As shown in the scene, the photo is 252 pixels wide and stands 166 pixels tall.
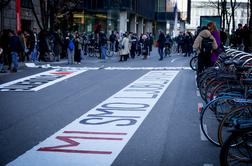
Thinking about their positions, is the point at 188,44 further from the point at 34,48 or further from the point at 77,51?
the point at 34,48

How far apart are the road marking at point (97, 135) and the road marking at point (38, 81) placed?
3.51 meters

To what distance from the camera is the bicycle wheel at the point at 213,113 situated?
6.75 metres

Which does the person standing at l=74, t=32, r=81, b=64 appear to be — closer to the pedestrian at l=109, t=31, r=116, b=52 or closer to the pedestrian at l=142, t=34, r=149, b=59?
the pedestrian at l=142, t=34, r=149, b=59

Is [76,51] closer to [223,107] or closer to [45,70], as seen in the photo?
[45,70]

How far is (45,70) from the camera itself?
20641mm

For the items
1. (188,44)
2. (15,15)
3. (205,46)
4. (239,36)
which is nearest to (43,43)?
(15,15)

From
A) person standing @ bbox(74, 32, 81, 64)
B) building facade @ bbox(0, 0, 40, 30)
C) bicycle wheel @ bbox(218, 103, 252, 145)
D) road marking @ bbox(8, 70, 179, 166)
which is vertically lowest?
road marking @ bbox(8, 70, 179, 166)

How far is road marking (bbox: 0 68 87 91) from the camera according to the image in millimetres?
14227

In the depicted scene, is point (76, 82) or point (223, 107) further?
point (76, 82)

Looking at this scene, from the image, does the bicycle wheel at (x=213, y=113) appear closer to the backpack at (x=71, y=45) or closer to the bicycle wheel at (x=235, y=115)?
the bicycle wheel at (x=235, y=115)

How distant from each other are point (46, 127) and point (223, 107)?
132 inches

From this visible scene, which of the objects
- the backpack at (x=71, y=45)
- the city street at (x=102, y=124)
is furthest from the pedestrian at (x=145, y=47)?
the city street at (x=102, y=124)

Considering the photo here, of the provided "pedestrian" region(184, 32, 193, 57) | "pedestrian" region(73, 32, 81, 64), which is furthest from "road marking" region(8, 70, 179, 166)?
"pedestrian" region(184, 32, 193, 57)

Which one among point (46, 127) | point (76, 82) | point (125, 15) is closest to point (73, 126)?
point (46, 127)
